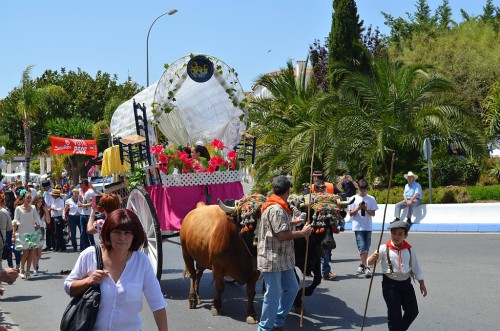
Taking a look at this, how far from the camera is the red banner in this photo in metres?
36.6

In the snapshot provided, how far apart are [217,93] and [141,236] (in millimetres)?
8573

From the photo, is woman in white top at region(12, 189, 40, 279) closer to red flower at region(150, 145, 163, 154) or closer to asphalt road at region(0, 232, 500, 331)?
asphalt road at region(0, 232, 500, 331)

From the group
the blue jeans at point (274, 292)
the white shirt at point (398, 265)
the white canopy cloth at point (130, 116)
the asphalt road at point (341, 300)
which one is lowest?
the asphalt road at point (341, 300)

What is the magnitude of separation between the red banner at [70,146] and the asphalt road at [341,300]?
70.5 ft

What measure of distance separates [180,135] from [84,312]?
9191 mm

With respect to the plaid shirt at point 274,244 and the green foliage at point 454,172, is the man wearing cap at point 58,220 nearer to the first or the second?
the plaid shirt at point 274,244

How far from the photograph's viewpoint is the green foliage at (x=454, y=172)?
25594mm

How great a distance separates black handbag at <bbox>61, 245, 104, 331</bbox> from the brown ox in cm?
448

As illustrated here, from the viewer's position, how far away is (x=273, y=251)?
7.83m

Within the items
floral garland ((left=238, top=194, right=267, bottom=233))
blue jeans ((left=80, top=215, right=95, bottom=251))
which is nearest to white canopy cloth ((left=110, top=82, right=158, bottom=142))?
blue jeans ((left=80, top=215, right=95, bottom=251))

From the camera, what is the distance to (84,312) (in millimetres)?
4379

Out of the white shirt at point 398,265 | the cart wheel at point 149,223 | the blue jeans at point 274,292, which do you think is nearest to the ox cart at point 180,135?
the cart wheel at point 149,223

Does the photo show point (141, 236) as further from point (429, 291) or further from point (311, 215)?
point (429, 291)

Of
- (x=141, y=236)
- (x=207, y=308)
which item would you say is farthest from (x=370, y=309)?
(x=141, y=236)
